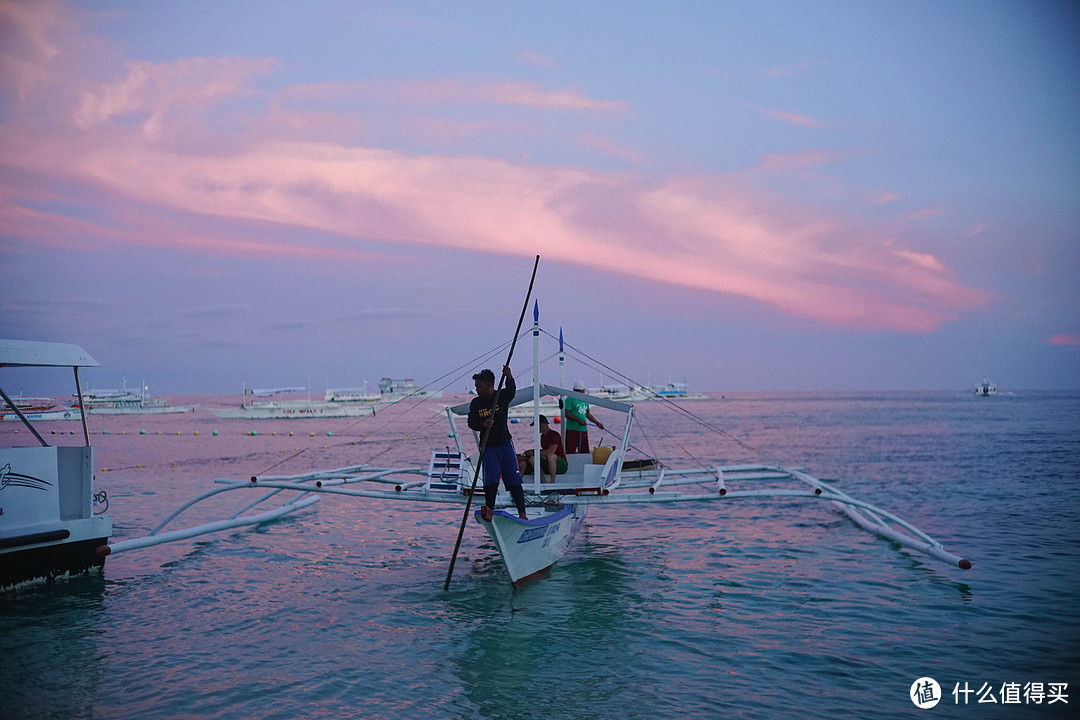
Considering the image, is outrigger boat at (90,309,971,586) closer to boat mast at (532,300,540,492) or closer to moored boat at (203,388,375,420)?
boat mast at (532,300,540,492)

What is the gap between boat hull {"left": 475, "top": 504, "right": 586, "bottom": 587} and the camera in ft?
32.6

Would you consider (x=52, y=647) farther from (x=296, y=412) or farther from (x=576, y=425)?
(x=296, y=412)

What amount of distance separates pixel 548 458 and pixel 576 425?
1954mm

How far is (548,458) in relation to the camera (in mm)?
12742

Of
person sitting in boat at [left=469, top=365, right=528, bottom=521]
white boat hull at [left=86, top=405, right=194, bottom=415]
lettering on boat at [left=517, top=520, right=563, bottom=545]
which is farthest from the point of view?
white boat hull at [left=86, top=405, right=194, bottom=415]

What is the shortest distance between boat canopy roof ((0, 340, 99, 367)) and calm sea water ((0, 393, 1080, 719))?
346 cm

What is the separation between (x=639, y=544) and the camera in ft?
50.0

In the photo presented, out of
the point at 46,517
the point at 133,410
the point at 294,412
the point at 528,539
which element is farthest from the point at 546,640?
the point at 133,410

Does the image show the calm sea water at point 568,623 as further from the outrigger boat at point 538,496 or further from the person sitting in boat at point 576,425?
the person sitting in boat at point 576,425

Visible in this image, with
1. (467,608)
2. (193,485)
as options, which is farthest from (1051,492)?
(193,485)

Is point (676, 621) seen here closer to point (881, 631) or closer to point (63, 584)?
point (881, 631)

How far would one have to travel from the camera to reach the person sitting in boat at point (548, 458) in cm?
1268

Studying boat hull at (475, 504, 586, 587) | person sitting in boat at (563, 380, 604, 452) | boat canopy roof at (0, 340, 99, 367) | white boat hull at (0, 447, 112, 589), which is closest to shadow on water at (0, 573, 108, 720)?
white boat hull at (0, 447, 112, 589)

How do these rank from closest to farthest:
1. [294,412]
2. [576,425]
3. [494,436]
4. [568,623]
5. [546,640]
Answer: [546,640], [568,623], [494,436], [576,425], [294,412]
